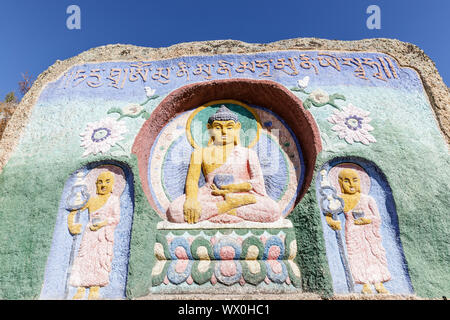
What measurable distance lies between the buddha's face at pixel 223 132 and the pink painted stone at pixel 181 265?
6.38ft

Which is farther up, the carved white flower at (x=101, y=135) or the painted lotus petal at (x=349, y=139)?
the carved white flower at (x=101, y=135)

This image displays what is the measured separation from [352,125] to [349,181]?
920 millimetres

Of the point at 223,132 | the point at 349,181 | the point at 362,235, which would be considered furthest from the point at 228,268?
the point at 223,132

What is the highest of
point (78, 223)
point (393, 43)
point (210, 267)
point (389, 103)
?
point (393, 43)

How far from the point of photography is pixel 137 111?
16.0 feet

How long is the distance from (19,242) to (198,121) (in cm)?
312

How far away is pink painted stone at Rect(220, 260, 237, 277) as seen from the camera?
12.0ft

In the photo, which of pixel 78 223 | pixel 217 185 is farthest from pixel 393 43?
pixel 78 223

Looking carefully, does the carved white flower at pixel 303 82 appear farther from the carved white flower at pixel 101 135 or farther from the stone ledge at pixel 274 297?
the stone ledge at pixel 274 297

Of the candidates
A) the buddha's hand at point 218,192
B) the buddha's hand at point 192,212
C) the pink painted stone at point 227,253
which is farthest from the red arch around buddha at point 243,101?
the pink painted stone at point 227,253

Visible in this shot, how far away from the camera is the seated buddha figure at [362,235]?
11.5 ft

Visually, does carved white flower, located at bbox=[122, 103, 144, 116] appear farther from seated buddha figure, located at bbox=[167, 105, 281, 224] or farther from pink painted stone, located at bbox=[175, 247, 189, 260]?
pink painted stone, located at bbox=[175, 247, 189, 260]
